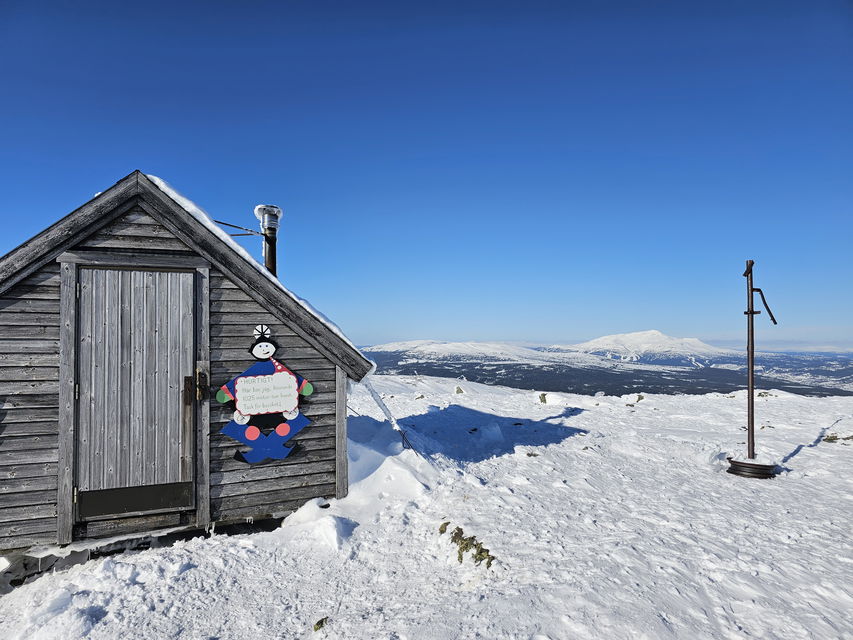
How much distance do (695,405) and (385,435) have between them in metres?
13.9

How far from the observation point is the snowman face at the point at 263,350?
661cm

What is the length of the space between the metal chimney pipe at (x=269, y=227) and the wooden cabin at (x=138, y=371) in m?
1.53

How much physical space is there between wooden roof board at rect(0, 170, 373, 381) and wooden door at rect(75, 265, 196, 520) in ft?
1.52

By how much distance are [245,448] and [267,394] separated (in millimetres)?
822

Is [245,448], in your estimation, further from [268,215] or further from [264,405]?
[268,215]

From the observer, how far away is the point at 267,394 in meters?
6.62

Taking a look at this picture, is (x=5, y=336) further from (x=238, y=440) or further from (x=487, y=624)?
(x=487, y=624)

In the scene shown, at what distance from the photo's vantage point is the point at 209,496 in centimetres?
631

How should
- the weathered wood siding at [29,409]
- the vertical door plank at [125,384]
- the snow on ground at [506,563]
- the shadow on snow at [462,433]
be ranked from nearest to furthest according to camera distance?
the snow on ground at [506,563] < the weathered wood siding at [29,409] < the vertical door plank at [125,384] < the shadow on snow at [462,433]

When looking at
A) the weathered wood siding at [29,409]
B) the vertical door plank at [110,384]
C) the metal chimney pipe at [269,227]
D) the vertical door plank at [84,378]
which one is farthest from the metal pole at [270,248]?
the weathered wood siding at [29,409]

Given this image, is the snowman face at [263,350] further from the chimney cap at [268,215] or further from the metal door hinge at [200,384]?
the chimney cap at [268,215]

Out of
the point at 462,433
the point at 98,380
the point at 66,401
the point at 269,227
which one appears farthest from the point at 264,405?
the point at 462,433

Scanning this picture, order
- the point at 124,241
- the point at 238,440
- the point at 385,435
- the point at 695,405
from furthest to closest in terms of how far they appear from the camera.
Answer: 1. the point at 695,405
2. the point at 385,435
3. the point at 238,440
4. the point at 124,241

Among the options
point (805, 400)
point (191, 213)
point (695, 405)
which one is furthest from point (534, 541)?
point (805, 400)
